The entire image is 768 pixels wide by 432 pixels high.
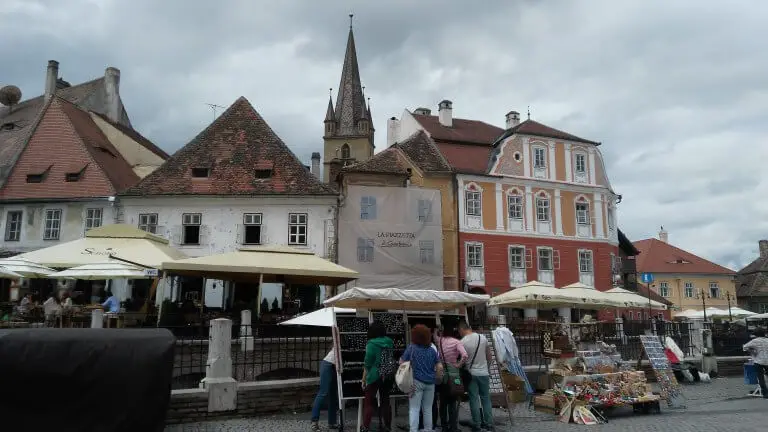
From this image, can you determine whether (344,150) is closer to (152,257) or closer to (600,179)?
(600,179)

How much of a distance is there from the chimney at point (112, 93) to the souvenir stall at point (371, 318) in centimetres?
3215

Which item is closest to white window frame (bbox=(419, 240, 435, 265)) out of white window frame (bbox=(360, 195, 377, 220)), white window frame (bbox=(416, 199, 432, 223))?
white window frame (bbox=(416, 199, 432, 223))

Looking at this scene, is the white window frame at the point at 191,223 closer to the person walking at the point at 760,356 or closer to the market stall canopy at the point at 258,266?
the market stall canopy at the point at 258,266

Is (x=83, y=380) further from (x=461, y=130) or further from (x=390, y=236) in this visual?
(x=461, y=130)

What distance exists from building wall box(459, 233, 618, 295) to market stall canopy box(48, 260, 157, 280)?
66.9 feet

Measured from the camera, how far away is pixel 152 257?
A: 17828 millimetres

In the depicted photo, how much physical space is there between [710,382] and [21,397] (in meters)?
18.1

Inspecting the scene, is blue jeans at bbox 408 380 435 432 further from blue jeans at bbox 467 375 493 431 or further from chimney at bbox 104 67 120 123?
chimney at bbox 104 67 120 123

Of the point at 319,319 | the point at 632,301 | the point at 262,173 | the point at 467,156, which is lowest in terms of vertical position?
the point at 319,319

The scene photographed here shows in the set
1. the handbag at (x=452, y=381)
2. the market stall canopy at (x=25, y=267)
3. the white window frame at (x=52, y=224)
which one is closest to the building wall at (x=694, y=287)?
the white window frame at (x=52, y=224)

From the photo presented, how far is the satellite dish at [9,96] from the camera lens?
38312 mm

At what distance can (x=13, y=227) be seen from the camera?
95.6 feet

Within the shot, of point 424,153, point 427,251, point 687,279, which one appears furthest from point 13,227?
point 687,279

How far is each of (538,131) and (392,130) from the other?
1334cm
